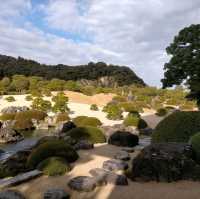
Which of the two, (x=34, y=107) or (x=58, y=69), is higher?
(x=58, y=69)

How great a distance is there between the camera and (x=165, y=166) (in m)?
6.38

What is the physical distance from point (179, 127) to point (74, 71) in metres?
54.9

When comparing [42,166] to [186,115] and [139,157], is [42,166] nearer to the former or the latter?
[139,157]

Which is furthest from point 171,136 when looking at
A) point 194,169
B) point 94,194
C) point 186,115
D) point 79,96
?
point 79,96

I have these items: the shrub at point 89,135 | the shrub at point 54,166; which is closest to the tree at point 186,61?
the shrub at point 89,135

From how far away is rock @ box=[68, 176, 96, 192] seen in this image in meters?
5.94

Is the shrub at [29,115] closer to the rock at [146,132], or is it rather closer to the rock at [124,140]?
the rock at [146,132]

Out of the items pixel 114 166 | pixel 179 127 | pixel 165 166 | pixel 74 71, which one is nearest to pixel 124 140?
pixel 179 127

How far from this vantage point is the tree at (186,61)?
10898mm

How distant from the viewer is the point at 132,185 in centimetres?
621

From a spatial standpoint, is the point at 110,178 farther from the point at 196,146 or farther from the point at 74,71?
the point at 74,71

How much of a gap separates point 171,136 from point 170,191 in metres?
3.17

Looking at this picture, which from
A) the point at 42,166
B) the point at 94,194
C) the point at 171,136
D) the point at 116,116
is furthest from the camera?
the point at 116,116

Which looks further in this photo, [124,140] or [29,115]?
[29,115]
